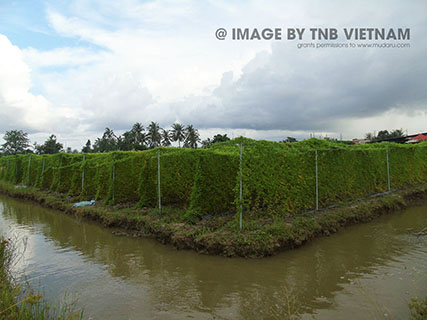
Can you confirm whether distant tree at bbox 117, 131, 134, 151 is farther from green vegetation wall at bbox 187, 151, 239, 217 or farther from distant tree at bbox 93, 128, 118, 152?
green vegetation wall at bbox 187, 151, 239, 217

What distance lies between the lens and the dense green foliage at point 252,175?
23.4 feet

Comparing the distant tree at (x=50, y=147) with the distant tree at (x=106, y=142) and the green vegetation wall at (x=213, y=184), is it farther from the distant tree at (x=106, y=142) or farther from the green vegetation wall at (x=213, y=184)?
the green vegetation wall at (x=213, y=184)

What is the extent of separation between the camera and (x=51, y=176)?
56.5ft

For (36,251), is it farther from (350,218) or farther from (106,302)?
(350,218)

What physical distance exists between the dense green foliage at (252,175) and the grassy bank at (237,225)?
0.42m

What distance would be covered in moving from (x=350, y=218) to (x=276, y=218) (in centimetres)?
293

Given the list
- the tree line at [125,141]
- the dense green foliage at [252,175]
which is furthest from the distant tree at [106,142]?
the dense green foliage at [252,175]

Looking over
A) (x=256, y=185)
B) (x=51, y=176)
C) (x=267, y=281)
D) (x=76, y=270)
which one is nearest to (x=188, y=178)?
(x=256, y=185)

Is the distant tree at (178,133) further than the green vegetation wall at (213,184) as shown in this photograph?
Yes

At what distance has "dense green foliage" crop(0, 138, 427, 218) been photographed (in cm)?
714

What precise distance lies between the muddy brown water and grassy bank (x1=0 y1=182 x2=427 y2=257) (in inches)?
10.2

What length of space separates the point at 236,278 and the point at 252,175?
8.58 feet

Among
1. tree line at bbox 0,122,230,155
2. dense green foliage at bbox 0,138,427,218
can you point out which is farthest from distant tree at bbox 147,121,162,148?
dense green foliage at bbox 0,138,427,218

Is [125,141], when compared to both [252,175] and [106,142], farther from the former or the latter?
[252,175]
